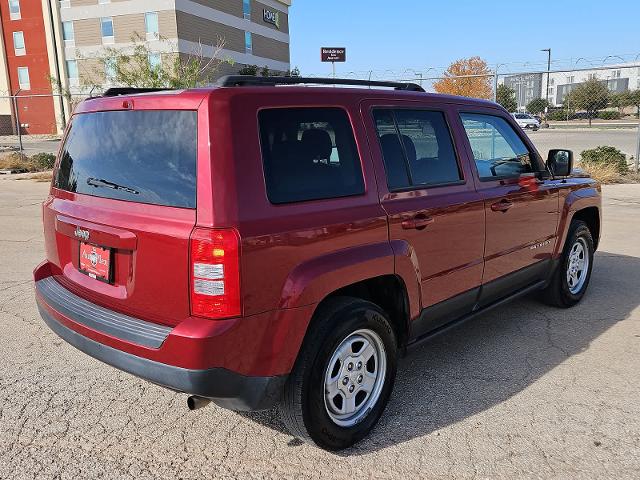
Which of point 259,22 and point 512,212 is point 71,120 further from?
point 259,22

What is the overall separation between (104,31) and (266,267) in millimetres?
49295

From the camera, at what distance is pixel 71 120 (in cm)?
329

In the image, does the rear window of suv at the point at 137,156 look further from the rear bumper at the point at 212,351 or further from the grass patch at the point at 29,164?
the grass patch at the point at 29,164

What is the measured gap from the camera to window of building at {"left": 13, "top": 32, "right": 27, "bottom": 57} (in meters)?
51.4

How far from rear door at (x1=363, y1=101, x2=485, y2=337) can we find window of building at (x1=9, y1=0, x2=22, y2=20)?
5931cm

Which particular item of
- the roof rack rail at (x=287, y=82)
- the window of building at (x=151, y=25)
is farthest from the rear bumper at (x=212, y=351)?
the window of building at (x=151, y=25)

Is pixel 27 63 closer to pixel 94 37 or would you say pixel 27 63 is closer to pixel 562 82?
pixel 94 37

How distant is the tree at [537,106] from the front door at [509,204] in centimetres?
5645

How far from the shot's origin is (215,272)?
2371mm

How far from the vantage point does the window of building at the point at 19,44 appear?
2025 inches

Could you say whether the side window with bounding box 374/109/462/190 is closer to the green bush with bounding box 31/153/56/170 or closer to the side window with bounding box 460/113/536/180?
the side window with bounding box 460/113/536/180

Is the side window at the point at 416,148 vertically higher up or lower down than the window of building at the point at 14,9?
lower down

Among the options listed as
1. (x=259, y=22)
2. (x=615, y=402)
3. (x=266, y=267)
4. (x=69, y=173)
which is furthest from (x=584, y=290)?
(x=259, y=22)

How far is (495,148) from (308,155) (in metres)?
2.03
